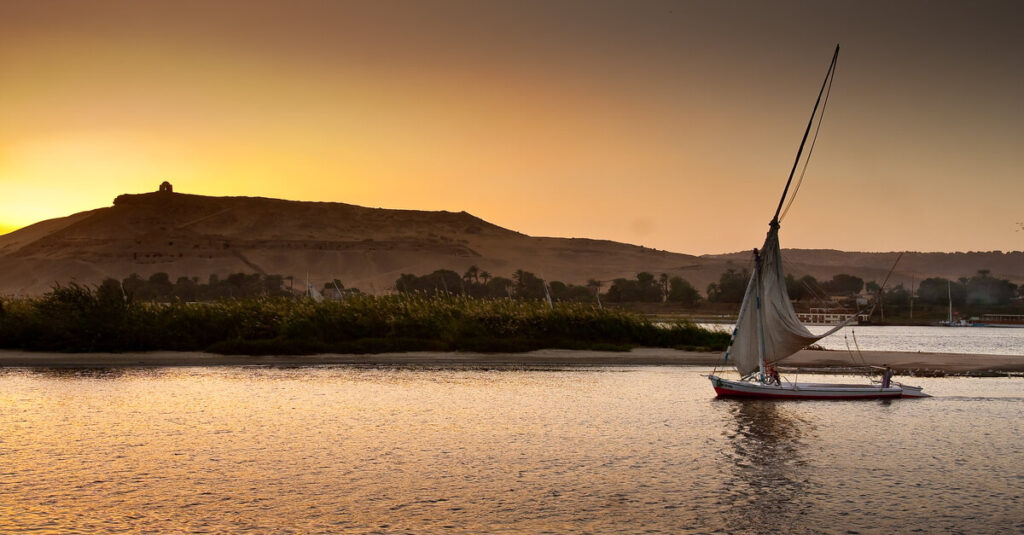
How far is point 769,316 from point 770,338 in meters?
0.77

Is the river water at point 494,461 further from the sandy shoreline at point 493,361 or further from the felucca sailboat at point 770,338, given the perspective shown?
the sandy shoreline at point 493,361

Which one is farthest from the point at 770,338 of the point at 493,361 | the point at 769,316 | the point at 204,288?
the point at 204,288

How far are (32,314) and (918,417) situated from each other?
42.6 meters

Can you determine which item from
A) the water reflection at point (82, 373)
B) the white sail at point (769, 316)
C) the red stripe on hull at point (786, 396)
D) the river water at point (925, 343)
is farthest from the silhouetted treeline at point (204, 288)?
the white sail at point (769, 316)

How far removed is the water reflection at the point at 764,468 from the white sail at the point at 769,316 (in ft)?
8.63

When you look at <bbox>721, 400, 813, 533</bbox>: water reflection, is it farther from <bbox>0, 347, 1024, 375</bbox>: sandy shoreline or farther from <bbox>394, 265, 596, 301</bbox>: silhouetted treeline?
<bbox>394, 265, 596, 301</bbox>: silhouetted treeline

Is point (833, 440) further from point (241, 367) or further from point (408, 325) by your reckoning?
point (408, 325)

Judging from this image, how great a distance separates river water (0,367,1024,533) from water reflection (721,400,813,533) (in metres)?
0.07

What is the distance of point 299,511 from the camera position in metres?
15.1

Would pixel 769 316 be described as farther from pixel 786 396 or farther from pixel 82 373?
pixel 82 373


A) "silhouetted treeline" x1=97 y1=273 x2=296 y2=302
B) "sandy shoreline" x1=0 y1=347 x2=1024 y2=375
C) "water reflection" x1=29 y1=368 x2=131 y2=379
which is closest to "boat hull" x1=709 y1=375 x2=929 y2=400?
"sandy shoreline" x1=0 y1=347 x2=1024 y2=375

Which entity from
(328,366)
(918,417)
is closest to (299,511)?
(918,417)

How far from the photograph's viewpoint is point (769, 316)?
3072cm

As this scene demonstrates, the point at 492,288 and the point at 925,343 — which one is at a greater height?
the point at 492,288
